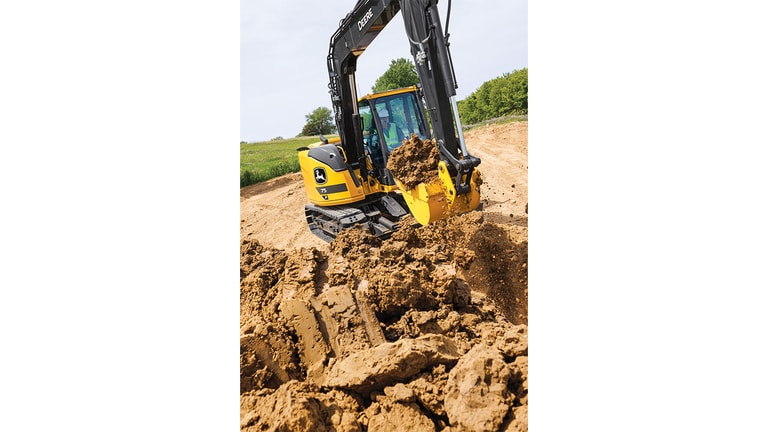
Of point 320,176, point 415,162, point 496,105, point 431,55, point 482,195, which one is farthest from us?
point 496,105

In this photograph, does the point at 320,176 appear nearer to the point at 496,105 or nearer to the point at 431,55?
the point at 431,55

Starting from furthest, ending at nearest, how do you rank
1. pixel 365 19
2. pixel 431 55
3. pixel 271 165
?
1. pixel 271 165
2. pixel 365 19
3. pixel 431 55

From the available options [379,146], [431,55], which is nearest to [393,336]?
[431,55]

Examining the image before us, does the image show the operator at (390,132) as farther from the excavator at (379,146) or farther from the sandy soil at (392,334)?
the sandy soil at (392,334)

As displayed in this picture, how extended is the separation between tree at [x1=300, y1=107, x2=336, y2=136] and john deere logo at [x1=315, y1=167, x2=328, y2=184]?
437mm

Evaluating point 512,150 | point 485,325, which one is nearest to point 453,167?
point 485,325

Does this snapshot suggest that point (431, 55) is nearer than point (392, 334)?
No

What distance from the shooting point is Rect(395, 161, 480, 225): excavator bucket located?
3745mm

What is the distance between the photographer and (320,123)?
5785 millimetres

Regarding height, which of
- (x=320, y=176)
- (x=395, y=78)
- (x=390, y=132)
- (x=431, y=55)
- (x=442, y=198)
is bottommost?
(x=442, y=198)

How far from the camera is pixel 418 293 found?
2.96m

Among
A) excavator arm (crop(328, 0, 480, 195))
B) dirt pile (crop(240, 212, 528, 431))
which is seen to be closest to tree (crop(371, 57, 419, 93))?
excavator arm (crop(328, 0, 480, 195))

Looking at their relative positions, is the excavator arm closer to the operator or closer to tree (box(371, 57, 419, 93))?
tree (box(371, 57, 419, 93))

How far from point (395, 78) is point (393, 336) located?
11.8ft
